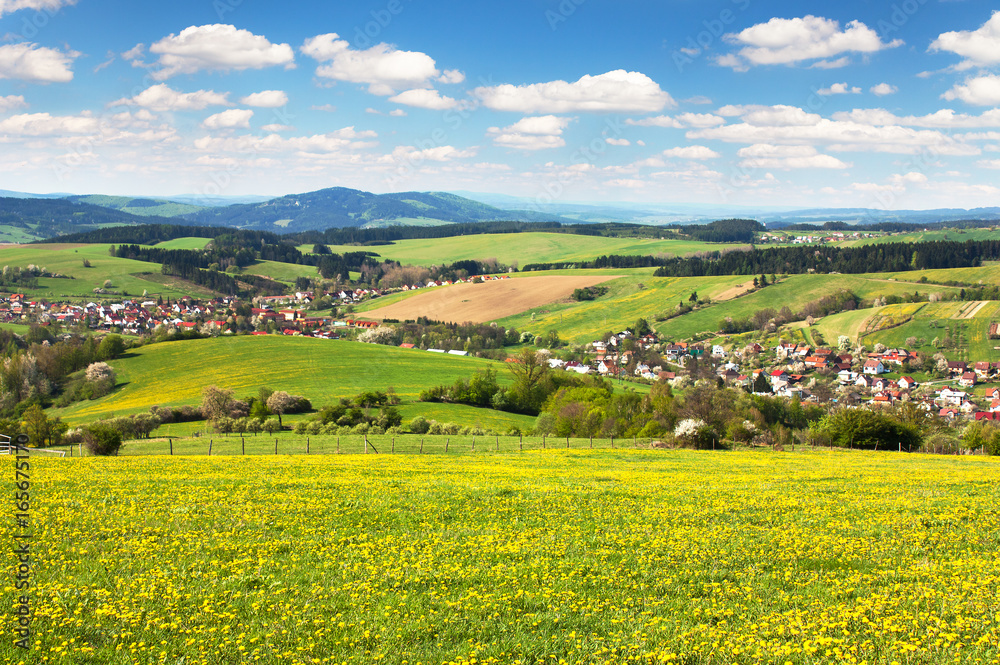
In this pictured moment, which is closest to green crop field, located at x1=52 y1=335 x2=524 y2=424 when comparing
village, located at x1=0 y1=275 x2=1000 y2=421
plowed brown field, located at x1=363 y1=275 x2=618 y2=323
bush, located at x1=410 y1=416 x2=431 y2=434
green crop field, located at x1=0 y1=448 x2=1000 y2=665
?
bush, located at x1=410 y1=416 x2=431 y2=434

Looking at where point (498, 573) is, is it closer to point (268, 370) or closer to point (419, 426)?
point (419, 426)

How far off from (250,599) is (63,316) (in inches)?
7365

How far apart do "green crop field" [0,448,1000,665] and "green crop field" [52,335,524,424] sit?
5870 centimetres

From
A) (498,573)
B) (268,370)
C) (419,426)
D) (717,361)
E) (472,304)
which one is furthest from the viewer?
(472,304)

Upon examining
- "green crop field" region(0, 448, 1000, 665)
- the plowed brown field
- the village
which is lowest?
the village

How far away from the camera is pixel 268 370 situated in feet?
321

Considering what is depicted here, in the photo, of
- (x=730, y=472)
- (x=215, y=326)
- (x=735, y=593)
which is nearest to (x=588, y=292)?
(x=215, y=326)

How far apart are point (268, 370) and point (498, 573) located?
93164 mm

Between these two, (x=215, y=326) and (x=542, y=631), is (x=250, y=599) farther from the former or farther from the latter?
(x=215, y=326)

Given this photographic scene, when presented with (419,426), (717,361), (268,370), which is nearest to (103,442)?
(419,426)

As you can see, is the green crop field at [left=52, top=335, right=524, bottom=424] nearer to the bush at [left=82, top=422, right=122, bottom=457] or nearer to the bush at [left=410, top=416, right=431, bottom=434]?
the bush at [left=410, top=416, right=431, bottom=434]

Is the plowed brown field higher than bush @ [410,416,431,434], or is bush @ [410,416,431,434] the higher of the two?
the plowed brown field

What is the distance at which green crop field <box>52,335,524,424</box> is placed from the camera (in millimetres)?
86062

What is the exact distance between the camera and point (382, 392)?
84.9m
